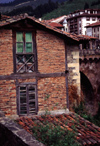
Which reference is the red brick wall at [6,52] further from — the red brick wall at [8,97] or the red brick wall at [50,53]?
the red brick wall at [50,53]

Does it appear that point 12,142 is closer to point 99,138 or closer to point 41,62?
point 99,138

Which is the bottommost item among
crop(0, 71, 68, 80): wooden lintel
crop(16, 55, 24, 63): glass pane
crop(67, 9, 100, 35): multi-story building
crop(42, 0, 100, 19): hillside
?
crop(0, 71, 68, 80): wooden lintel

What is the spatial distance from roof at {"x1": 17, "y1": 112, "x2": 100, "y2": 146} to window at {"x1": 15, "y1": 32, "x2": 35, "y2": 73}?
265 cm

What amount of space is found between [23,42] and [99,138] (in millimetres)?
6191

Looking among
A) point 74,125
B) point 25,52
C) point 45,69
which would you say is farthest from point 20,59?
point 74,125

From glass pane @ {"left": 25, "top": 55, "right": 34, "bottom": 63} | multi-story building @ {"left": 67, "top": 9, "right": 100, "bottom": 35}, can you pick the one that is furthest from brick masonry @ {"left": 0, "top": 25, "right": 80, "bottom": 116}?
multi-story building @ {"left": 67, "top": 9, "right": 100, "bottom": 35}

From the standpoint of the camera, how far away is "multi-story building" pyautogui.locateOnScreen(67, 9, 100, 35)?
69.7m

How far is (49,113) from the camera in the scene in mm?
13016

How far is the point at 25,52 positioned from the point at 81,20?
2329 inches

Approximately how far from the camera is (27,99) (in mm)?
13539

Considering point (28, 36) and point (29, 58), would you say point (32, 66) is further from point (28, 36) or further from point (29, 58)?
point (28, 36)

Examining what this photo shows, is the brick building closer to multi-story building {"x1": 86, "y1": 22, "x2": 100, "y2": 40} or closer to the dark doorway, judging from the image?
the dark doorway

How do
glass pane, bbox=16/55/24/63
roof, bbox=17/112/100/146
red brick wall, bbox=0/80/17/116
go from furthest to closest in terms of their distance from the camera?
1. glass pane, bbox=16/55/24/63
2. red brick wall, bbox=0/80/17/116
3. roof, bbox=17/112/100/146

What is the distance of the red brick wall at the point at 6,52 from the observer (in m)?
13.1
